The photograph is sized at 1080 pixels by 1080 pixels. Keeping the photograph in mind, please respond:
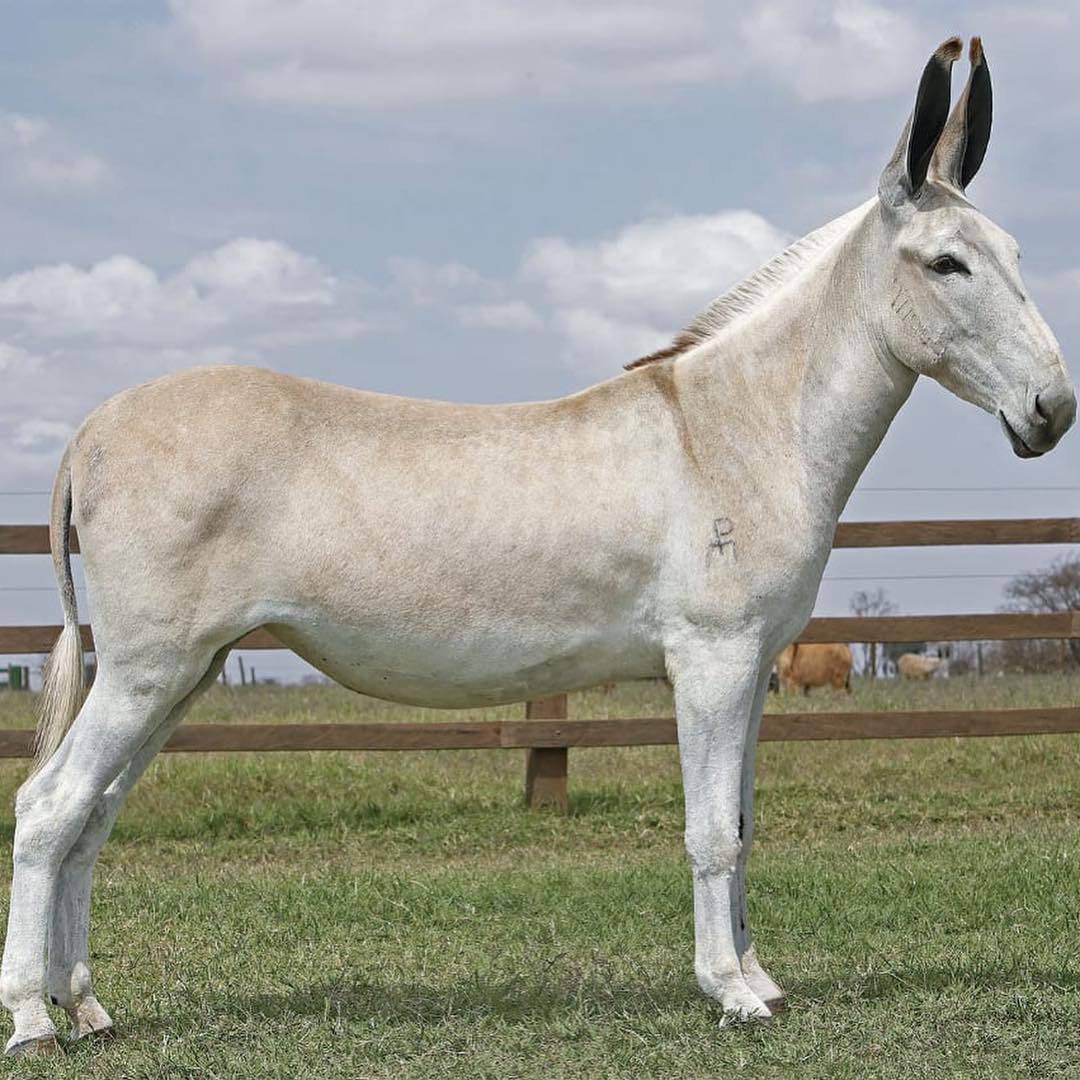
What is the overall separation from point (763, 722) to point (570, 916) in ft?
9.27

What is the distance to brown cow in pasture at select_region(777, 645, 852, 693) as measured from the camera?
1434 cm

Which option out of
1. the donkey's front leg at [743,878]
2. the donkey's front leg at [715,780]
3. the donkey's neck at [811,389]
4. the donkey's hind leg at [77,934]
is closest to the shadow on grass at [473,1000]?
the donkey's front leg at [743,878]

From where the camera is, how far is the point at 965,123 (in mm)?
4480

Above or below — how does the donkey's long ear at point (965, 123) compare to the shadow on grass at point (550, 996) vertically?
above

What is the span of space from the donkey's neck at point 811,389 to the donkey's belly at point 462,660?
2.08ft

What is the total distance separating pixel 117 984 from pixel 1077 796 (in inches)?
244

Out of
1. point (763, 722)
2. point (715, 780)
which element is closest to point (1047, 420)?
point (715, 780)

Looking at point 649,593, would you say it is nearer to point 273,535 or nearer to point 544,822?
point 273,535

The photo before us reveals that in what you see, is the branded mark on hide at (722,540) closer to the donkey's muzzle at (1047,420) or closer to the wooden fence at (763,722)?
the donkey's muzzle at (1047,420)

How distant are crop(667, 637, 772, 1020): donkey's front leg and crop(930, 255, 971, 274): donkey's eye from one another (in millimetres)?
1201

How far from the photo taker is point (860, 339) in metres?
4.54

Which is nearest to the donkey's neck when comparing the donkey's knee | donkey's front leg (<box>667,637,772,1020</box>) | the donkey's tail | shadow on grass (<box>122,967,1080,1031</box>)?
donkey's front leg (<box>667,637,772,1020</box>)

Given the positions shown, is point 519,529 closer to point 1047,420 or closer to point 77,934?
point 1047,420

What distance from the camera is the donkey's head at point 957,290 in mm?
4188
